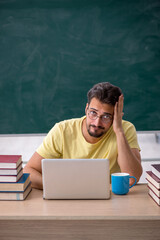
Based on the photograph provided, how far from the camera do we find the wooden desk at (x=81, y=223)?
55.5 inches

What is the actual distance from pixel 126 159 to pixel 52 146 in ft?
1.58

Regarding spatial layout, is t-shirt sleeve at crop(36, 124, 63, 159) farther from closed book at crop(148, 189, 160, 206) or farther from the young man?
closed book at crop(148, 189, 160, 206)

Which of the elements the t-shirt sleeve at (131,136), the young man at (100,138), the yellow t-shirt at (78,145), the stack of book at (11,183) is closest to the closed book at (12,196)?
the stack of book at (11,183)

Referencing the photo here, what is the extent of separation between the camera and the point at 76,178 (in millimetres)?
1469

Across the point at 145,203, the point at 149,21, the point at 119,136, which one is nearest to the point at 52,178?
the point at 145,203

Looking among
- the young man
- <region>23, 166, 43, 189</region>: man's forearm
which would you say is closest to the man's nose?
the young man

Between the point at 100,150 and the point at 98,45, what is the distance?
186cm

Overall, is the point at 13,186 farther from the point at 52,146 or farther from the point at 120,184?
the point at 52,146

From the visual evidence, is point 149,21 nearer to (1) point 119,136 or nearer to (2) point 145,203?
(1) point 119,136

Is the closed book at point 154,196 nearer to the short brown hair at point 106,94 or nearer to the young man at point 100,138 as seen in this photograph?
the young man at point 100,138

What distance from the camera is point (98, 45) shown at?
364 centimetres

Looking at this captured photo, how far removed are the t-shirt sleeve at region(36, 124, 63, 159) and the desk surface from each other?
53 centimetres

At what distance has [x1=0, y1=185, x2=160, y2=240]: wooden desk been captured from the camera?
4.62 feet

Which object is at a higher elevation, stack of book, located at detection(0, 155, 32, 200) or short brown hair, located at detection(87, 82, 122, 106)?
short brown hair, located at detection(87, 82, 122, 106)
